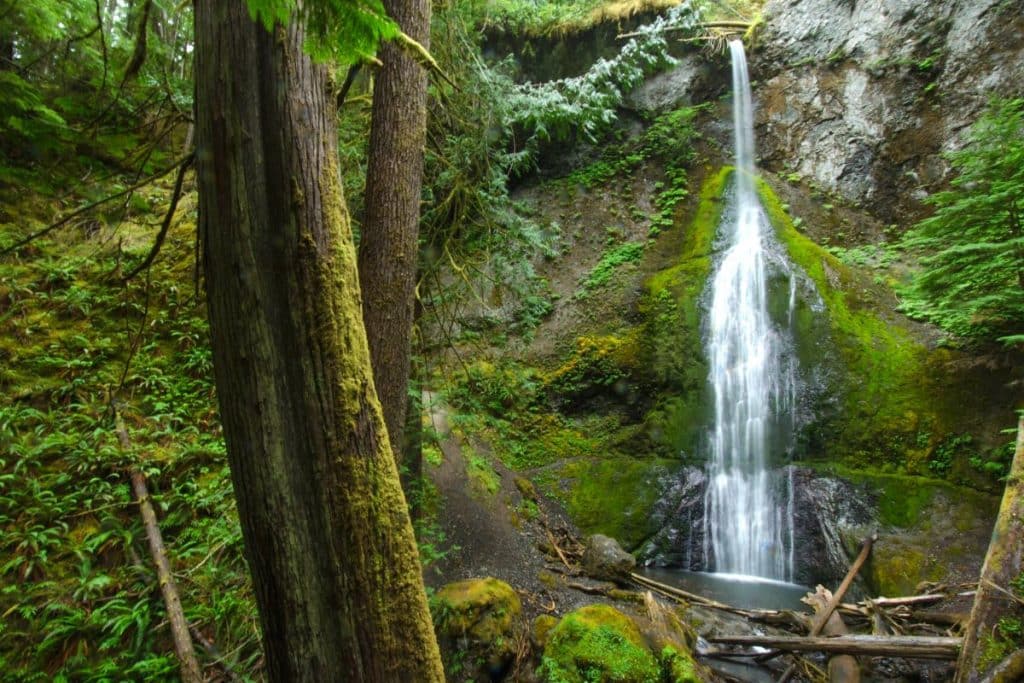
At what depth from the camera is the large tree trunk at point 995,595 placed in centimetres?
394

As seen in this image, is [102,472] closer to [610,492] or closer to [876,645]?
[610,492]

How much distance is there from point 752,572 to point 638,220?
8.04 meters

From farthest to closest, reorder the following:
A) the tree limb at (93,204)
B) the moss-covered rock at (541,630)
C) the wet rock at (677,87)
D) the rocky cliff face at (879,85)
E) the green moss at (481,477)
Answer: the wet rock at (677,87) < the rocky cliff face at (879,85) < the green moss at (481,477) < the moss-covered rock at (541,630) < the tree limb at (93,204)

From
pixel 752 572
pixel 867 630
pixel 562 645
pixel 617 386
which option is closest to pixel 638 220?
pixel 617 386

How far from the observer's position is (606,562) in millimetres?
6336

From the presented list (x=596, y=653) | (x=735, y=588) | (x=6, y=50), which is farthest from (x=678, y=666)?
(x=6, y=50)

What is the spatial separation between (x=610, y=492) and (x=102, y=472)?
21.6 ft

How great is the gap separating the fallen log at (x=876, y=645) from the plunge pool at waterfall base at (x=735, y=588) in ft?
4.80

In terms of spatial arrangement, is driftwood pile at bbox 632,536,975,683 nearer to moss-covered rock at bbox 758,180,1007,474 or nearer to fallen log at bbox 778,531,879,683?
fallen log at bbox 778,531,879,683

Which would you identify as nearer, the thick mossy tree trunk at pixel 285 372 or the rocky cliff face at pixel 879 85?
the thick mossy tree trunk at pixel 285 372

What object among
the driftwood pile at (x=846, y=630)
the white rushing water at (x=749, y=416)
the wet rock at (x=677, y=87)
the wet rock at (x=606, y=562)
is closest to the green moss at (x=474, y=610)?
the wet rock at (x=606, y=562)

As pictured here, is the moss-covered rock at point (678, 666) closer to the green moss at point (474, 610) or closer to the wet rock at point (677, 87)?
the green moss at point (474, 610)

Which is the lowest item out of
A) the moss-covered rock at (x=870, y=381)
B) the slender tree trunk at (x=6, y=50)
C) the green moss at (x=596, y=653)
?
the green moss at (x=596, y=653)

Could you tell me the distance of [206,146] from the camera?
1807 mm
